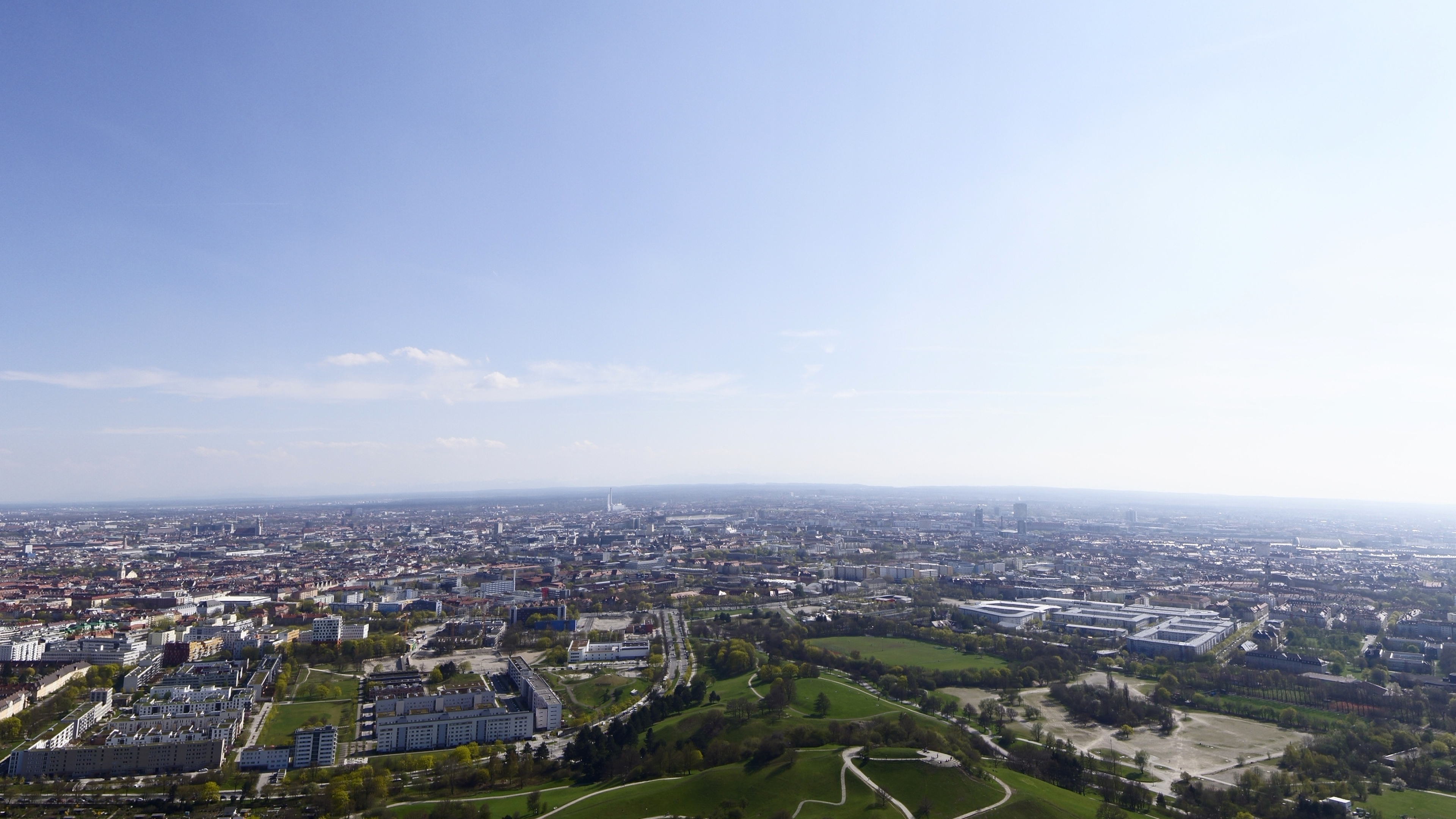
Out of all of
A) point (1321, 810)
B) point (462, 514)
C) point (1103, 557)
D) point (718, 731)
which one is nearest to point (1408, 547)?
point (1103, 557)

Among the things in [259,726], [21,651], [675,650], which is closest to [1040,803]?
[675,650]

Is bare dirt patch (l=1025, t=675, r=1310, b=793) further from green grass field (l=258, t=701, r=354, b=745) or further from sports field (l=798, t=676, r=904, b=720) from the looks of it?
green grass field (l=258, t=701, r=354, b=745)

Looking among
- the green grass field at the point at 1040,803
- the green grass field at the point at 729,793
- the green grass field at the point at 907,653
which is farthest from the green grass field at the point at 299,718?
the green grass field at the point at 907,653

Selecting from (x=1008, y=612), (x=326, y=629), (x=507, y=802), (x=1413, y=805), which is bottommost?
Result: (x=1413, y=805)

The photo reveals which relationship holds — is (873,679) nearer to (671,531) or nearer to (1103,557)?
(1103,557)

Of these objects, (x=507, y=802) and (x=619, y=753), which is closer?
(x=507, y=802)

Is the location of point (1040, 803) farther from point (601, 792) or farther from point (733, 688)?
point (733, 688)
